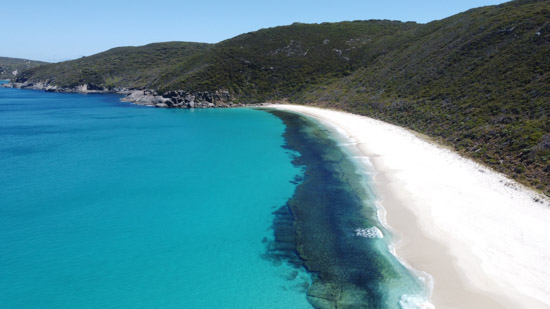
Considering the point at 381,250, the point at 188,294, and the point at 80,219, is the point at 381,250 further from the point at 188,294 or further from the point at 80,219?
the point at 80,219

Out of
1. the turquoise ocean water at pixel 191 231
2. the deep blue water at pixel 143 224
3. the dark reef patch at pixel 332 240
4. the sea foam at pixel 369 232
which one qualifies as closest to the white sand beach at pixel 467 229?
the sea foam at pixel 369 232

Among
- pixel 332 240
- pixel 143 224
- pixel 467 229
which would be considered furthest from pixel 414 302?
pixel 143 224

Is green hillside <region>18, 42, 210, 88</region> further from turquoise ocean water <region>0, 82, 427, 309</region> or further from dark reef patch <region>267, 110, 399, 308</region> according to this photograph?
dark reef patch <region>267, 110, 399, 308</region>

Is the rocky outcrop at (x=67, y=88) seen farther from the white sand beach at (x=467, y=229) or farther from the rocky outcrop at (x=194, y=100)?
the white sand beach at (x=467, y=229)

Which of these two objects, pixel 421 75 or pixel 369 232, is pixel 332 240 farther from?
pixel 421 75

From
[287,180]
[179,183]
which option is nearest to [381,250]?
[287,180]
